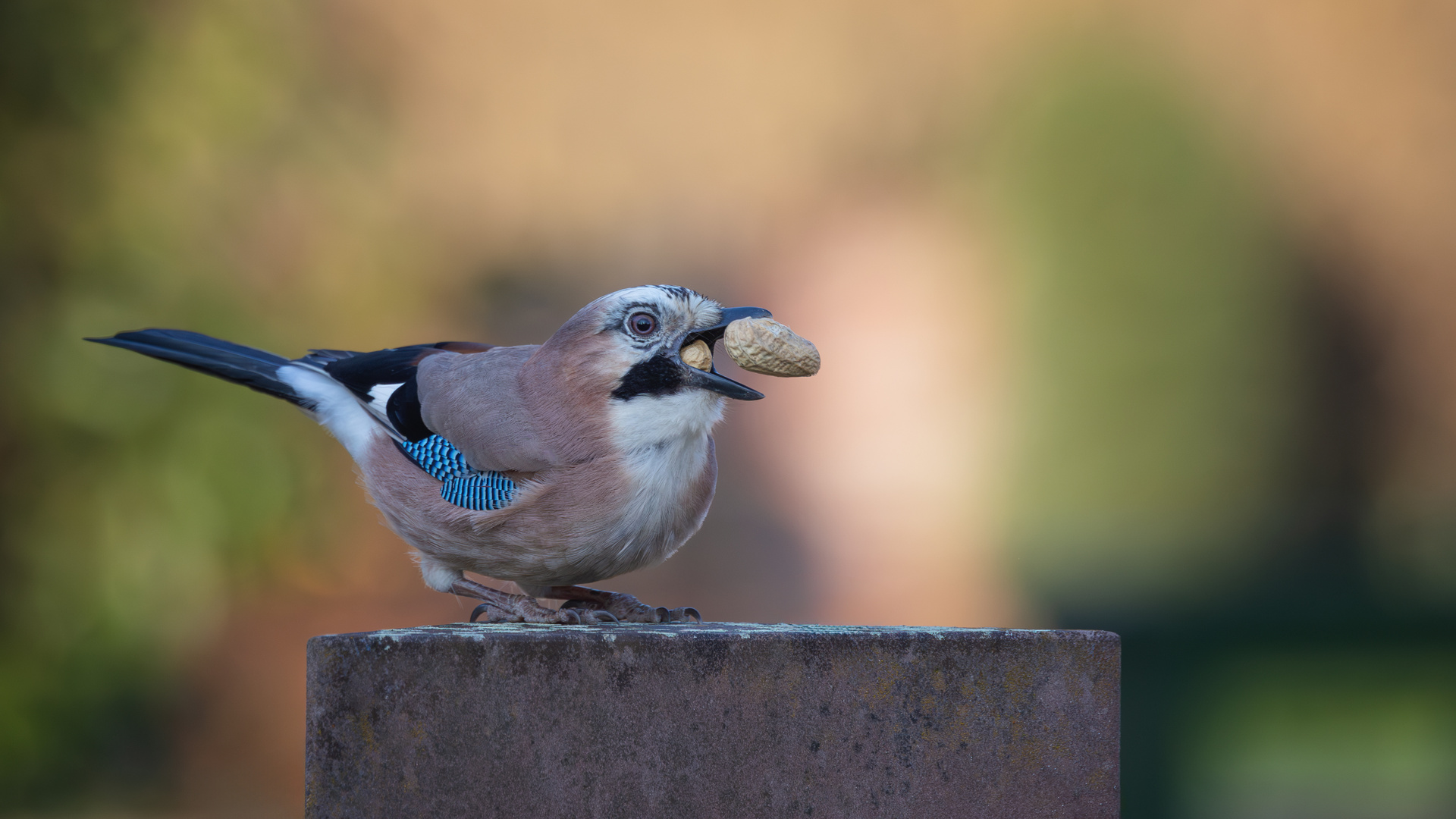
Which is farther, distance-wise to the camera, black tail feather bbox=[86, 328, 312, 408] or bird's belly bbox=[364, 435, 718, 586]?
black tail feather bbox=[86, 328, 312, 408]

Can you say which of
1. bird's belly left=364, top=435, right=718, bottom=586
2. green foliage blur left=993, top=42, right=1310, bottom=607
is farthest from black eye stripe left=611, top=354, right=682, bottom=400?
green foliage blur left=993, top=42, right=1310, bottom=607

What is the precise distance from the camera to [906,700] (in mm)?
2494

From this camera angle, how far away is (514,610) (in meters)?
3.08

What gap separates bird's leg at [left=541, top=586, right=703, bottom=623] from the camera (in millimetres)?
3141

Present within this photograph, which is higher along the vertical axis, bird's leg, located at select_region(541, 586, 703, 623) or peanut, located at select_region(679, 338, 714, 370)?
peanut, located at select_region(679, 338, 714, 370)

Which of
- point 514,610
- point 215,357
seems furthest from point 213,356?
point 514,610

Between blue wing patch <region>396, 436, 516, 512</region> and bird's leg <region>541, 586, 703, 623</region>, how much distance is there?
39cm

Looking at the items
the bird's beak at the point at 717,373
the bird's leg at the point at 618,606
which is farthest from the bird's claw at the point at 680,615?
the bird's beak at the point at 717,373

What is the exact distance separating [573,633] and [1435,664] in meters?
6.17

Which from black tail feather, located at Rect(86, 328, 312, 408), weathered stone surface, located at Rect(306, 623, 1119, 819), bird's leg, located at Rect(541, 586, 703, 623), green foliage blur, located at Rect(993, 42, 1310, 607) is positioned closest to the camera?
weathered stone surface, located at Rect(306, 623, 1119, 819)

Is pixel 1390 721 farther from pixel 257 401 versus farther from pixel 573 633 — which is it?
pixel 257 401

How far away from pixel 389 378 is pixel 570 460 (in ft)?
2.73

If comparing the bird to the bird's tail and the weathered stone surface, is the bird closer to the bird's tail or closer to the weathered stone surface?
the weathered stone surface

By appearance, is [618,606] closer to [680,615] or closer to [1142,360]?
[680,615]
